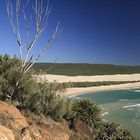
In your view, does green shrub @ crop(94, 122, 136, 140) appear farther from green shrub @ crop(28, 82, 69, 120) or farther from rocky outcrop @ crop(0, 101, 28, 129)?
rocky outcrop @ crop(0, 101, 28, 129)

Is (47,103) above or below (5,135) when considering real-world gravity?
above

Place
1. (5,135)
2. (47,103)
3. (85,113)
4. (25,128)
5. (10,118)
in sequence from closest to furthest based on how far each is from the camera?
(5,135) → (25,128) → (10,118) → (47,103) → (85,113)

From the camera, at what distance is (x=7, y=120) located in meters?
9.56

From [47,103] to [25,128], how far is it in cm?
305

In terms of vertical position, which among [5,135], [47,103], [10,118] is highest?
[47,103]

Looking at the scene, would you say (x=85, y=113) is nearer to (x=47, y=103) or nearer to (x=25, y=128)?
(x=47, y=103)

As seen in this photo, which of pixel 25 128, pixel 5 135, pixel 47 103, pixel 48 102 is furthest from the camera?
pixel 48 102

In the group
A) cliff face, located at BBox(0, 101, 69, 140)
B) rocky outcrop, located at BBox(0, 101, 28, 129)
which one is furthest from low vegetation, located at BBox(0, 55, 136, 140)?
rocky outcrop, located at BBox(0, 101, 28, 129)

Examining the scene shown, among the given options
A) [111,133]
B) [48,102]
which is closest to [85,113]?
[111,133]

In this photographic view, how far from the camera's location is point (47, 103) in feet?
40.8

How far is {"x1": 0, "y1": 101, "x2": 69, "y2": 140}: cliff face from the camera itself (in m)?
9.11

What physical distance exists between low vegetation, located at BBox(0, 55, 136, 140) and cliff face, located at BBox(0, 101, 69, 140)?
0.73 metres

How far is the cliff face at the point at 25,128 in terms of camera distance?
9.11m

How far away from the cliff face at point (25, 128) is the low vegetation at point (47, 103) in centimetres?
73
